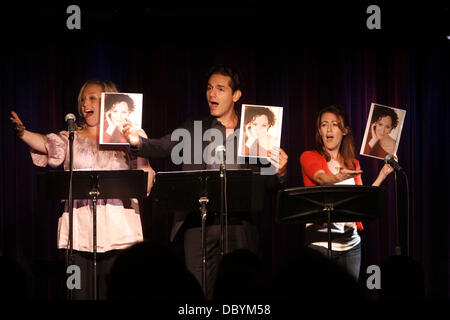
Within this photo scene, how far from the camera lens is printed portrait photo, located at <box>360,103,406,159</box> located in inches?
207

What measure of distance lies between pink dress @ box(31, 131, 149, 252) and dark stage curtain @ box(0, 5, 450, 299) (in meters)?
0.85


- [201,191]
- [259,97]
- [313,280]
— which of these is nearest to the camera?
[313,280]

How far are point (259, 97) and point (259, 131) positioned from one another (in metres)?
1.25

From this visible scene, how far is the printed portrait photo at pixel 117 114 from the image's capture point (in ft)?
15.6

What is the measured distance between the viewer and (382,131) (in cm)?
529

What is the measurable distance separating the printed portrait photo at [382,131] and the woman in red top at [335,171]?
0.55 ft

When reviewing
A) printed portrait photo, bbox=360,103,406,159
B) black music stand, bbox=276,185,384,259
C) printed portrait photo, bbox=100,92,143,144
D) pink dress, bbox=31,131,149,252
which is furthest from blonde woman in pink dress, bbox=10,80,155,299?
printed portrait photo, bbox=360,103,406,159

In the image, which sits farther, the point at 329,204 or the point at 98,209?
the point at 98,209

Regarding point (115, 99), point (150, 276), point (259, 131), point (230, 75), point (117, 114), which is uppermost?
point (230, 75)

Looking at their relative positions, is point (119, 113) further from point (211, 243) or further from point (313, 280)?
point (313, 280)

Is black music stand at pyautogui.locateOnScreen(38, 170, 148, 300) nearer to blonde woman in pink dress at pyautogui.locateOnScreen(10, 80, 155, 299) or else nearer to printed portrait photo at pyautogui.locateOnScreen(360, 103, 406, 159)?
blonde woman in pink dress at pyautogui.locateOnScreen(10, 80, 155, 299)

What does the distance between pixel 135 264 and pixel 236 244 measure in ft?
10.2

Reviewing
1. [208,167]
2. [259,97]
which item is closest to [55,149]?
[208,167]

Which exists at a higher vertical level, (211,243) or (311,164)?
(311,164)
